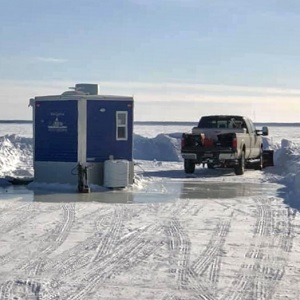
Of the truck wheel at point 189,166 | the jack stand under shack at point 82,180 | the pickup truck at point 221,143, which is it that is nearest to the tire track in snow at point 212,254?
the jack stand under shack at point 82,180

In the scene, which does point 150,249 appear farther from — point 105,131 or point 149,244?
point 105,131

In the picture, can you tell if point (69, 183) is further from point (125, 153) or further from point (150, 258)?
point (150, 258)

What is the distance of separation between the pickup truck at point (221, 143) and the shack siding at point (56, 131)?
18.8 ft

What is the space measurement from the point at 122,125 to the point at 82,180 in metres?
2.18

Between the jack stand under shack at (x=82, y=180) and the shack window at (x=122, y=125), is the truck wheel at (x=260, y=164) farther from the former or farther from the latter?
the jack stand under shack at (x=82, y=180)

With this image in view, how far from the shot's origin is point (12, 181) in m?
18.2

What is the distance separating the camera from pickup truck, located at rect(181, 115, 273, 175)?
2156 cm

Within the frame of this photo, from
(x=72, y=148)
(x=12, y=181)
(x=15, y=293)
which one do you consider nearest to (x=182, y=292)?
(x=15, y=293)

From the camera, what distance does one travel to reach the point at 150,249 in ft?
29.1

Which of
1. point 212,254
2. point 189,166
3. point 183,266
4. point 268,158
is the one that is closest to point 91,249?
point 183,266

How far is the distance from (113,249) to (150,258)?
69 centimetres

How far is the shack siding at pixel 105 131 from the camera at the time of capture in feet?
56.2

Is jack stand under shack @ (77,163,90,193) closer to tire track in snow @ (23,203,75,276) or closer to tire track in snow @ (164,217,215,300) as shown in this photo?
tire track in snow @ (23,203,75,276)

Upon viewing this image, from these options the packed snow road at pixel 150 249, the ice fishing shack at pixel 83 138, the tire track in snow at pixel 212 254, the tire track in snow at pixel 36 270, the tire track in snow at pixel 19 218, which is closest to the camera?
the tire track in snow at pixel 36 270
